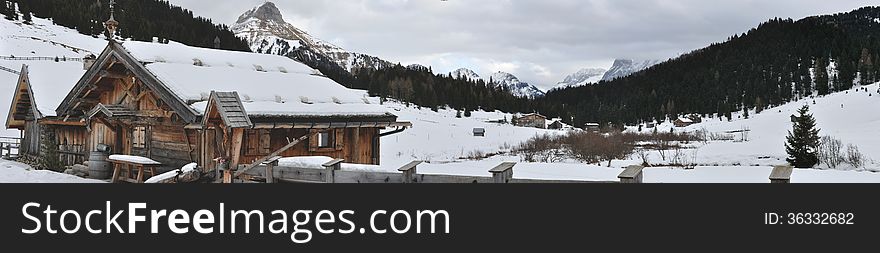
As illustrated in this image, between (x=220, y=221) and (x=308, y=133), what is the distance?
9.74m

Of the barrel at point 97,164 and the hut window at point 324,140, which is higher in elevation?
the hut window at point 324,140

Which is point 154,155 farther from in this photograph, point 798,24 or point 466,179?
point 798,24

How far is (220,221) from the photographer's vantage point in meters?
4.99

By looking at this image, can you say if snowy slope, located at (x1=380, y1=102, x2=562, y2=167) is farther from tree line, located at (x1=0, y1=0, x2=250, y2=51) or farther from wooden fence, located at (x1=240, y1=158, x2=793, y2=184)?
tree line, located at (x1=0, y1=0, x2=250, y2=51)

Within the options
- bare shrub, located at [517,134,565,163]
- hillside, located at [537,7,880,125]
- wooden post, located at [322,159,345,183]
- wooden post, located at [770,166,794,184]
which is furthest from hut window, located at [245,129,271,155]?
hillside, located at [537,7,880,125]

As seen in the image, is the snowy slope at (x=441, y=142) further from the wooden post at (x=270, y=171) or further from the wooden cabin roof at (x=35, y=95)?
the wooden post at (x=270, y=171)

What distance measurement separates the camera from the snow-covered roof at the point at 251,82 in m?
13.8

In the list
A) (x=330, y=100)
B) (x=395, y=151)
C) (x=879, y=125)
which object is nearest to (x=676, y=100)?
(x=879, y=125)

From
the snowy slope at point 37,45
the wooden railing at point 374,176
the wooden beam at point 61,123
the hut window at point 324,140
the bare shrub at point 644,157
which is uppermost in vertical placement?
the snowy slope at point 37,45

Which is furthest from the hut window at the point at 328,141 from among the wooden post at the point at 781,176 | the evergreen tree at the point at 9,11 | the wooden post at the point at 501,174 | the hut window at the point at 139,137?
the evergreen tree at the point at 9,11

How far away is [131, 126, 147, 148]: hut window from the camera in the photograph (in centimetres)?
1638

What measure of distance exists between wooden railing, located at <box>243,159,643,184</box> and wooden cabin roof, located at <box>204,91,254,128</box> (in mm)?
1327

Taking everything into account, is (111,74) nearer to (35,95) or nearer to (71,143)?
(71,143)

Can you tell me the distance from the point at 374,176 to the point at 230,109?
4889 mm
